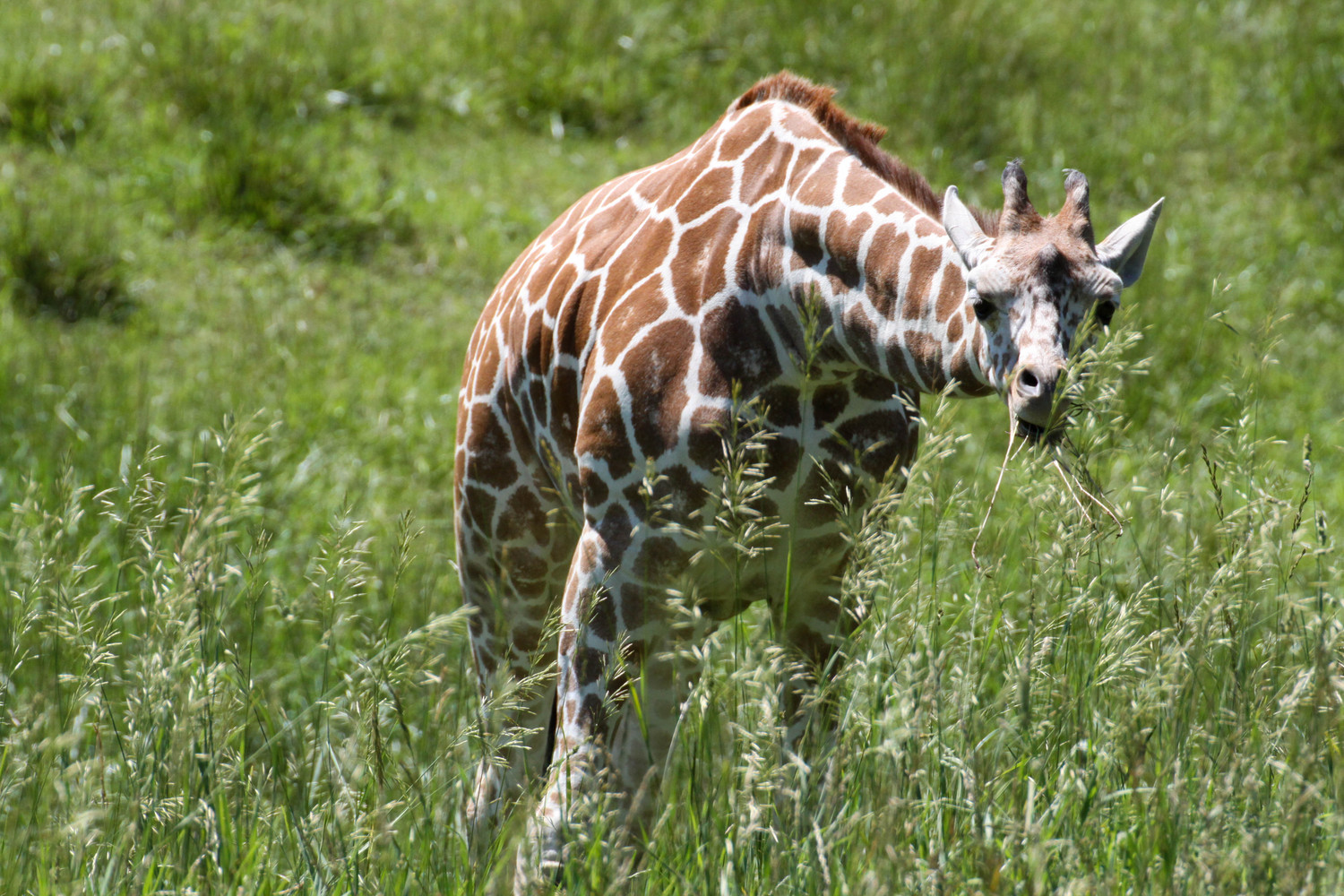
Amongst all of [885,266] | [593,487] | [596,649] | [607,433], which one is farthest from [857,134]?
[596,649]

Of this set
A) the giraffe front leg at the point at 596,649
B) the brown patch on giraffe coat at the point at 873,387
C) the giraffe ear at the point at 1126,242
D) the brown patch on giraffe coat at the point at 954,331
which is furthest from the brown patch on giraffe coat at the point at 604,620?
the giraffe ear at the point at 1126,242

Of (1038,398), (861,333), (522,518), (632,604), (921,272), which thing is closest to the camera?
(1038,398)

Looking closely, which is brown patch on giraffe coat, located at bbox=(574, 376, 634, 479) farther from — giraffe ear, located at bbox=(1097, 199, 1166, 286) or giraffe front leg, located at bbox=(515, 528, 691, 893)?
giraffe ear, located at bbox=(1097, 199, 1166, 286)

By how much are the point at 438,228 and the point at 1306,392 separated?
4822 mm

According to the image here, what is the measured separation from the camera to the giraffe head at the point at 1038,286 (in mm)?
1717

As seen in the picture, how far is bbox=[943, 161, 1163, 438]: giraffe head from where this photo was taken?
5.63ft

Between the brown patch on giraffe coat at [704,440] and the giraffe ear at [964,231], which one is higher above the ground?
the giraffe ear at [964,231]

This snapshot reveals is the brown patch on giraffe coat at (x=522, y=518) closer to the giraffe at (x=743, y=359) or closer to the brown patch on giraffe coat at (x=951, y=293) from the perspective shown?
the giraffe at (x=743, y=359)

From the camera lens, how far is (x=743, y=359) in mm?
2363

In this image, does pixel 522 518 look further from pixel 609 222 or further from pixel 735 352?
pixel 735 352


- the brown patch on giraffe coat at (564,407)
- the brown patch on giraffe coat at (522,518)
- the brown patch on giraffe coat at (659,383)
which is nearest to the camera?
the brown patch on giraffe coat at (659,383)

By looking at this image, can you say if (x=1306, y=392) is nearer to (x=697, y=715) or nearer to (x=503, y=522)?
(x=503, y=522)

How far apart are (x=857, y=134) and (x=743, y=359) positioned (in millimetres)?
551

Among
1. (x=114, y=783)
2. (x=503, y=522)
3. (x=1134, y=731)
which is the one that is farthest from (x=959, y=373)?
(x=114, y=783)
